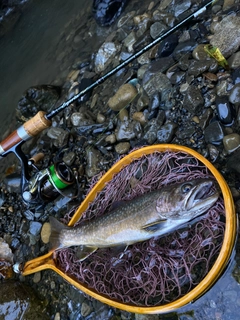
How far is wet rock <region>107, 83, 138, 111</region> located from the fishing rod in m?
0.34

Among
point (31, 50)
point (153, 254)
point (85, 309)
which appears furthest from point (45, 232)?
point (31, 50)

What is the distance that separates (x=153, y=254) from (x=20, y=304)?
A: 1.77 meters

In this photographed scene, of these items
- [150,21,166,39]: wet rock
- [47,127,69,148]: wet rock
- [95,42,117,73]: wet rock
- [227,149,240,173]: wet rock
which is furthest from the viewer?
[95,42,117,73]: wet rock

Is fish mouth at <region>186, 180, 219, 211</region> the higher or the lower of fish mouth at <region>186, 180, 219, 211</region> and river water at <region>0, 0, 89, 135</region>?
the lower

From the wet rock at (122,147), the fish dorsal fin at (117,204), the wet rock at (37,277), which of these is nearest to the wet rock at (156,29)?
the wet rock at (122,147)

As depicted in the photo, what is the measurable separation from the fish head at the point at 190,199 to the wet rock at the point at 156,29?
250 cm

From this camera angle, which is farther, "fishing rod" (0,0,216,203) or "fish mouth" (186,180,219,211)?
"fishing rod" (0,0,216,203)

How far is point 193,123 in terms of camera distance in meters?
3.48

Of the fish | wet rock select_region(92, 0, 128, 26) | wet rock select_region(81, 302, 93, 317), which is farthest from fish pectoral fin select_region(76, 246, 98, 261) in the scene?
wet rock select_region(92, 0, 128, 26)

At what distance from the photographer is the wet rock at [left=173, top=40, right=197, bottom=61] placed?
12.9 ft

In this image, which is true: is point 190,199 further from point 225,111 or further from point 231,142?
point 225,111

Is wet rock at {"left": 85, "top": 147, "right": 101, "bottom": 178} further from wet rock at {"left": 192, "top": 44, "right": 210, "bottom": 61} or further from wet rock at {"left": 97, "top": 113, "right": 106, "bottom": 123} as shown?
wet rock at {"left": 192, "top": 44, "right": 210, "bottom": 61}

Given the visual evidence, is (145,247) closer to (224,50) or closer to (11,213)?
(224,50)

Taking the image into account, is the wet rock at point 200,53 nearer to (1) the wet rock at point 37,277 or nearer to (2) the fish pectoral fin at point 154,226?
(2) the fish pectoral fin at point 154,226
